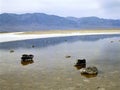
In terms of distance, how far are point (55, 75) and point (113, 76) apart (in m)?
4.66

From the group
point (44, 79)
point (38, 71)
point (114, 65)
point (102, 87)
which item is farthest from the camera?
point (114, 65)

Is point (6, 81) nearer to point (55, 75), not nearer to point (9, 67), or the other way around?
point (55, 75)

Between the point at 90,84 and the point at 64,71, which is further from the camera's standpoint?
the point at 64,71

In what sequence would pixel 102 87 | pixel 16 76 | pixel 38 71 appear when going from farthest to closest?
pixel 38 71, pixel 16 76, pixel 102 87

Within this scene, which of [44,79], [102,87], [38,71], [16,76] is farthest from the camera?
[38,71]

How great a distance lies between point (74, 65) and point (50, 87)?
828cm

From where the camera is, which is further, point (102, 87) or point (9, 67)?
point (9, 67)

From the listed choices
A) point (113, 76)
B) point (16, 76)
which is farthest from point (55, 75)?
point (113, 76)

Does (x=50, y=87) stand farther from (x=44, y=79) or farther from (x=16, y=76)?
(x=16, y=76)

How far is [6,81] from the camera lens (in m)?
20.9

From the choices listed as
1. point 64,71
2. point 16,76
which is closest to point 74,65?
point 64,71

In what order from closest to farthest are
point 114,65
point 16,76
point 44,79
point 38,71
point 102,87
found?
point 102,87, point 44,79, point 16,76, point 38,71, point 114,65

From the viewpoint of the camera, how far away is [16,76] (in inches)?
883

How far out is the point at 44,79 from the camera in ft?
68.5
